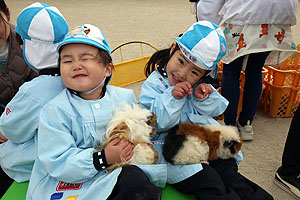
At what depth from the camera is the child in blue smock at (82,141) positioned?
0.66m

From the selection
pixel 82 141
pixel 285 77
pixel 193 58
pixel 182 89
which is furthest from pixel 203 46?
pixel 285 77

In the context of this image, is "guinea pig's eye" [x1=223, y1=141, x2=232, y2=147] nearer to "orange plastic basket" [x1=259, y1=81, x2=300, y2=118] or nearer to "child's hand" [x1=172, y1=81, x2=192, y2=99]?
"child's hand" [x1=172, y1=81, x2=192, y2=99]

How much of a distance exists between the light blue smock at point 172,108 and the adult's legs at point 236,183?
0.09 m

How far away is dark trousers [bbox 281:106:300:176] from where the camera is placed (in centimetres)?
105

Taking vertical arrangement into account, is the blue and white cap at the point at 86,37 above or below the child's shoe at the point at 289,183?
above

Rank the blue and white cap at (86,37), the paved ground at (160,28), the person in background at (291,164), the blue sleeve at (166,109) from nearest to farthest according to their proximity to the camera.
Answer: the blue and white cap at (86,37), the blue sleeve at (166,109), the person in background at (291,164), the paved ground at (160,28)

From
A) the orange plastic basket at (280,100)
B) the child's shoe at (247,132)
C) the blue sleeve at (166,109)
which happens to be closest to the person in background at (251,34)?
the child's shoe at (247,132)

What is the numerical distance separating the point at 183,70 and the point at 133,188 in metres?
0.46

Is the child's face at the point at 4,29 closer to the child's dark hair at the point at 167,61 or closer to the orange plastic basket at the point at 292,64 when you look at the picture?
the child's dark hair at the point at 167,61

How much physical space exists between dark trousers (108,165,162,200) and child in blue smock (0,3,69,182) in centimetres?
35

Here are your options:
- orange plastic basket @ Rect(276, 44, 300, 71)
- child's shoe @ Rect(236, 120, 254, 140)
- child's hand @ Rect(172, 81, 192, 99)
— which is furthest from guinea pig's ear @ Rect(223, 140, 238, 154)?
orange plastic basket @ Rect(276, 44, 300, 71)

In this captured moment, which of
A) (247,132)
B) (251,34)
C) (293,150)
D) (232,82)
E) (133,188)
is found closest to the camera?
(133,188)

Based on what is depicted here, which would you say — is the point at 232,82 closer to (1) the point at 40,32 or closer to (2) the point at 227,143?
(2) the point at 227,143

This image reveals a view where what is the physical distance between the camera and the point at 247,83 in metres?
1.49
